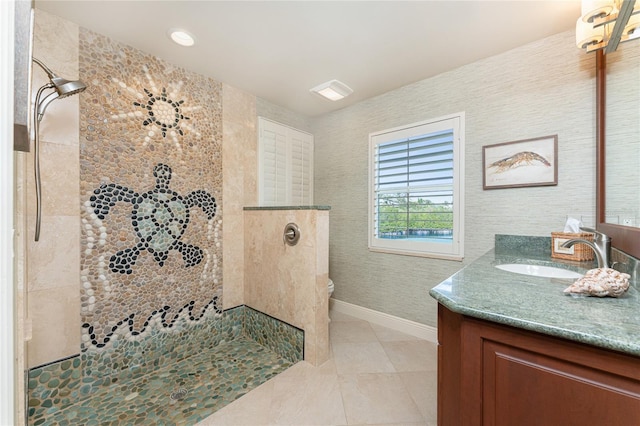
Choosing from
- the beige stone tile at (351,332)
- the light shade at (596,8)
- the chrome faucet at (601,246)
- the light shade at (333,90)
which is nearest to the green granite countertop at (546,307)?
the chrome faucet at (601,246)

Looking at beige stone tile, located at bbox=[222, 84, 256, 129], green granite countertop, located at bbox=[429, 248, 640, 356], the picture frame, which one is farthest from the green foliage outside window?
beige stone tile, located at bbox=[222, 84, 256, 129]

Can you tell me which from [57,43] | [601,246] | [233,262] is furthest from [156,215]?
[601,246]

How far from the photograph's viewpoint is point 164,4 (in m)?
1.55

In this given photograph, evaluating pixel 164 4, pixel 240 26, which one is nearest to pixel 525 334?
pixel 240 26

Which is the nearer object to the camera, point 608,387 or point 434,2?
point 608,387

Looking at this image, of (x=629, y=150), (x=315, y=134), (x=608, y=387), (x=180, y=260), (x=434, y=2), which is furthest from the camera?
(x=315, y=134)

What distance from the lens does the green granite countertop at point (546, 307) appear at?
0.64 metres

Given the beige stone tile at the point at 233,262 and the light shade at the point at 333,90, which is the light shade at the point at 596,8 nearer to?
the light shade at the point at 333,90

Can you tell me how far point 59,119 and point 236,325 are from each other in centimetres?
211

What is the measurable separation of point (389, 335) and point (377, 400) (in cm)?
92

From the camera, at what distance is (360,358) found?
2.16m

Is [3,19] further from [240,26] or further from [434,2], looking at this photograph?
[434,2]

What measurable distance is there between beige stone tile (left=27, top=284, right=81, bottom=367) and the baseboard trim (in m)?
2.32

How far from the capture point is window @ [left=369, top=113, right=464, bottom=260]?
2.27m
